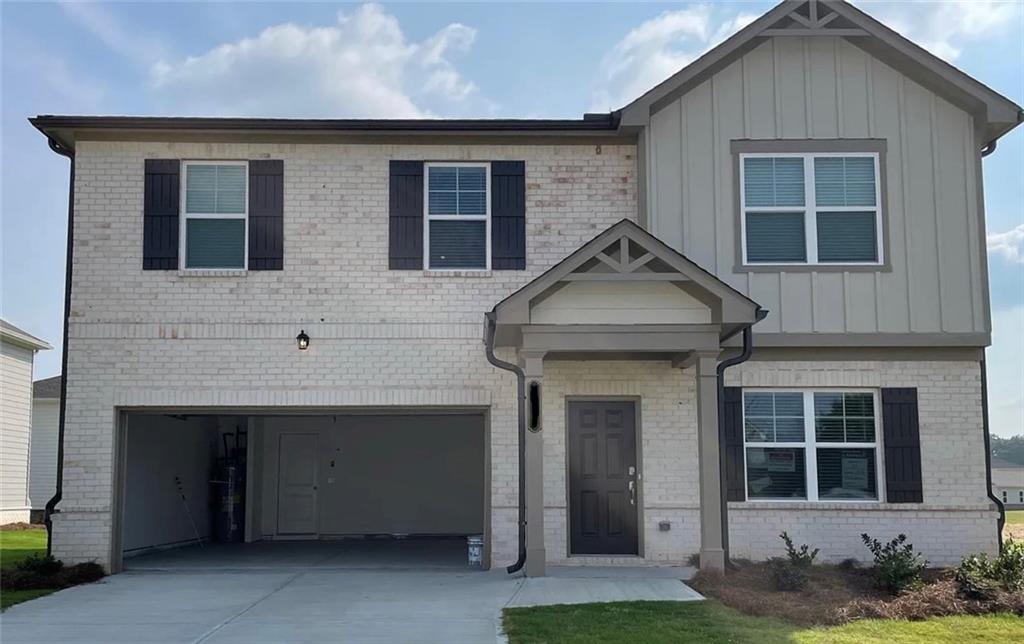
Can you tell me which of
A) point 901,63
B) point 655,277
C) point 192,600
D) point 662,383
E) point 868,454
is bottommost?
point 192,600

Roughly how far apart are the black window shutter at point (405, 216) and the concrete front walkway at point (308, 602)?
163 inches

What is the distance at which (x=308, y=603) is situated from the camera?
1087 cm

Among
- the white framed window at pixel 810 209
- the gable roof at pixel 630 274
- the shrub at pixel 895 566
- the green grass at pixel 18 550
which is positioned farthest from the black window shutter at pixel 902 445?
the green grass at pixel 18 550

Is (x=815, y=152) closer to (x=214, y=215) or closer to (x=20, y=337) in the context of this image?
(x=214, y=215)

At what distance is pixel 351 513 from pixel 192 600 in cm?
845

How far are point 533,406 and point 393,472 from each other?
8455mm

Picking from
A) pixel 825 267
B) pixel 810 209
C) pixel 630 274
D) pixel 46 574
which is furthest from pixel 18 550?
pixel 810 209

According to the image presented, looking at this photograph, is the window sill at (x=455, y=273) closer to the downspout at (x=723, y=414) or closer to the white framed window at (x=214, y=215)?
the white framed window at (x=214, y=215)

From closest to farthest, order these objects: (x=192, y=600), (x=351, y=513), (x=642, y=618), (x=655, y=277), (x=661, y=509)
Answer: (x=642, y=618)
(x=192, y=600)
(x=655, y=277)
(x=661, y=509)
(x=351, y=513)

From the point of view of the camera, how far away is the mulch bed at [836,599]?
10297 mm

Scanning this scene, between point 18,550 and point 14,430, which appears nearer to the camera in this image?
point 18,550

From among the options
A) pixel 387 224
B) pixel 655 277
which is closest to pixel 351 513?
pixel 387 224

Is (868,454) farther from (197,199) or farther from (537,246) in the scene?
(197,199)

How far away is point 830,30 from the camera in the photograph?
13.9 metres
